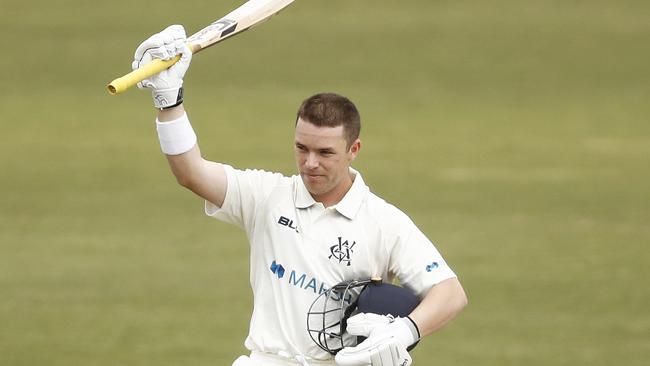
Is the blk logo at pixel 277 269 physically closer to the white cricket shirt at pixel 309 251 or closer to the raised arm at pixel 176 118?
the white cricket shirt at pixel 309 251

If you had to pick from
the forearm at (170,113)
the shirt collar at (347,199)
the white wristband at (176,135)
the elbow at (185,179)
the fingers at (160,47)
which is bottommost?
the shirt collar at (347,199)

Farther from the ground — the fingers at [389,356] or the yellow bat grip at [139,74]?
the yellow bat grip at [139,74]

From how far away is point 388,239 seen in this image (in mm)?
6469

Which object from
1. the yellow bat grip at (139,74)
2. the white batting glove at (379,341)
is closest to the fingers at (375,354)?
the white batting glove at (379,341)

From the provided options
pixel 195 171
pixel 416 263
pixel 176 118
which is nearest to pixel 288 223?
pixel 195 171

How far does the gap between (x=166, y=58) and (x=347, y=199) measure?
1130 millimetres

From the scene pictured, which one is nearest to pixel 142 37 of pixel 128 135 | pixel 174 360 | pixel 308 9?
pixel 308 9

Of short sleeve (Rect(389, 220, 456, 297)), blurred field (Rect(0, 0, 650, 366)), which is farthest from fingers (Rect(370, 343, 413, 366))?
blurred field (Rect(0, 0, 650, 366))

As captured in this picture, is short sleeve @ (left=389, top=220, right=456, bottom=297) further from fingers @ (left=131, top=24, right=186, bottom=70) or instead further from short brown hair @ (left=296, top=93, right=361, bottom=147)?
fingers @ (left=131, top=24, right=186, bottom=70)

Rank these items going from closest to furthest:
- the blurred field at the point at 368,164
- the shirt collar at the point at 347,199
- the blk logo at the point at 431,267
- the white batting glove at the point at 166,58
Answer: the white batting glove at the point at 166,58, the blk logo at the point at 431,267, the shirt collar at the point at 347,199, the blurred field at the point at 368,164

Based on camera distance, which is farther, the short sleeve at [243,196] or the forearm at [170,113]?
the short sleeve at [243,196]

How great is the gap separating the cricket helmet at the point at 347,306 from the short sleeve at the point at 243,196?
561mm

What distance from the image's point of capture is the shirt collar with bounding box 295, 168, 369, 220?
6.54m

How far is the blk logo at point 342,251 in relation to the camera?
6484 mm
